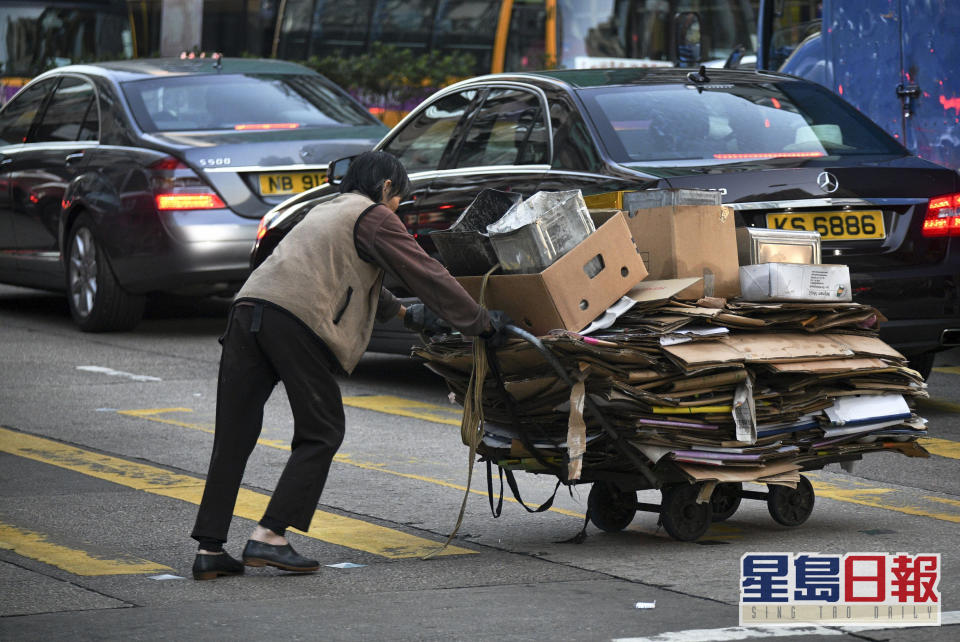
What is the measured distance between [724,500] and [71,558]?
234cm

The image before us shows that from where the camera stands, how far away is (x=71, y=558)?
594cm

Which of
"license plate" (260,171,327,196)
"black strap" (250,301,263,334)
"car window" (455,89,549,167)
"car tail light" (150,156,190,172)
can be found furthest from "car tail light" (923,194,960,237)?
"car tail light" (150,156,190,172)

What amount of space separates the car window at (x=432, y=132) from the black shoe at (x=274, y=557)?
4.36 meters

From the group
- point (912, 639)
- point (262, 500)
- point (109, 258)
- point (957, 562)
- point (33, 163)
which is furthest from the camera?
point (33, 163)

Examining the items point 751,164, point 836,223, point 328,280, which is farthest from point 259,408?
point 836,223

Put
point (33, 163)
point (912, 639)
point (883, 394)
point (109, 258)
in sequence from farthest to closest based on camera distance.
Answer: point (33, 163)
point (109, 258)
point (883, 394)
point (912, 639)

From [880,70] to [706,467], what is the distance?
7.21 metres

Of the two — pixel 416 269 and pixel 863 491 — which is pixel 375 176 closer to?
pixel 416 269

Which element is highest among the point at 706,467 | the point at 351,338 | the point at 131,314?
the point at 351,338

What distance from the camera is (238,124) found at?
12.5m

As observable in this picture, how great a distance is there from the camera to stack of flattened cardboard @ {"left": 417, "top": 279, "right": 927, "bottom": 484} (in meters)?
5.83

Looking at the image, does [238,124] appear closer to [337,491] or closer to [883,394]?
[337,491]

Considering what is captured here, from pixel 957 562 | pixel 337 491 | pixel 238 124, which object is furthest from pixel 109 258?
pixel 957 562

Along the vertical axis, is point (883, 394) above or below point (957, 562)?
above
